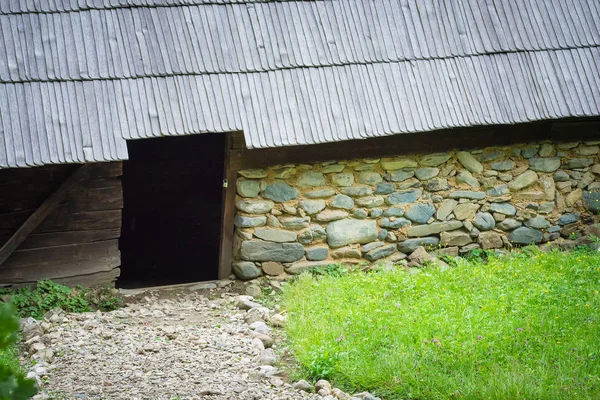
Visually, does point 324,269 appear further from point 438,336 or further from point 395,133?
point 438,336

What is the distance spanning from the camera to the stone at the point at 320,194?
7.80 meters

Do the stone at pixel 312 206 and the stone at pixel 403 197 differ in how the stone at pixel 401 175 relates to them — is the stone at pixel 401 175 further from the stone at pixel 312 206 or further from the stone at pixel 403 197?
the stone at pixel 312 206

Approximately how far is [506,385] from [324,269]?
311 centimetres

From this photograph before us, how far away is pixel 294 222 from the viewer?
7.78 metres

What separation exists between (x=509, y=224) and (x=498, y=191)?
402 mm

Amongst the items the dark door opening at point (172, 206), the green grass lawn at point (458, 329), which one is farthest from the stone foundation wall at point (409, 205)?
the dark door opening at point (172, 206)

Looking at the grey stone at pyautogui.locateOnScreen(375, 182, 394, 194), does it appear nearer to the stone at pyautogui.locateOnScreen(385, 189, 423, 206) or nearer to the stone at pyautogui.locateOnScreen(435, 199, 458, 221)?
the stone at pyautogui.locateOnScreen(385, 189, 423, 206)

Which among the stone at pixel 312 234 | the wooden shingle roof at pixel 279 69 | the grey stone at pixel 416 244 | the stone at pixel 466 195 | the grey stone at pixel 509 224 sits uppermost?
the wooden shingle roof at pixel 279 69

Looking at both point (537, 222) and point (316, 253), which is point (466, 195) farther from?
point (316, 253)

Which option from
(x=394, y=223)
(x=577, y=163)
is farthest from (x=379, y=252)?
(x=577, y=163)

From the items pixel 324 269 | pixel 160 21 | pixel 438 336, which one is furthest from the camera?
pixel 324 269

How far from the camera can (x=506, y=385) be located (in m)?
5.05

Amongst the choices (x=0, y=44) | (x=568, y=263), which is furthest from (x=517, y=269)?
(x=0, y=44)

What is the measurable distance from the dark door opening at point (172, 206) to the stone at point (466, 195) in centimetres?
317
